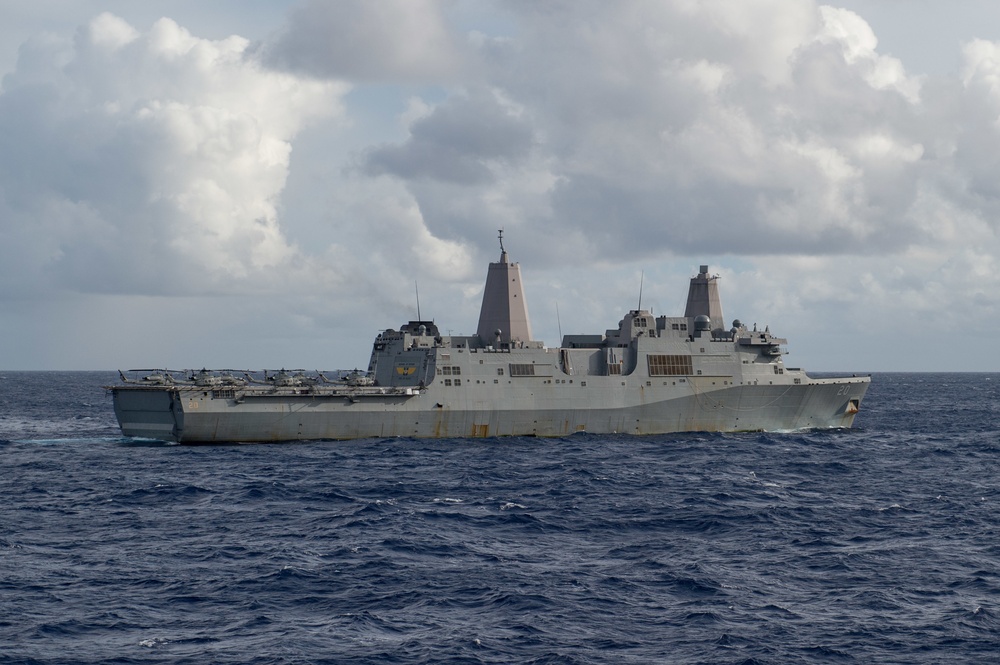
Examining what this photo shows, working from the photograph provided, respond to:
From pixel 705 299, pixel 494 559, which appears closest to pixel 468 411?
pixel 705 299

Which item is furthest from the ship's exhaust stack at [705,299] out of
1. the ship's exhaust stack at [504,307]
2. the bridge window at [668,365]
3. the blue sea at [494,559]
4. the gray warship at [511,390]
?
the blue sea at [494,559]

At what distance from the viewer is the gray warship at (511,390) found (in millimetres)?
44250

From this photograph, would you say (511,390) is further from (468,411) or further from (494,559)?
(494,559)

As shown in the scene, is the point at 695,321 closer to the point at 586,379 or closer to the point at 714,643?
the point at 586,379

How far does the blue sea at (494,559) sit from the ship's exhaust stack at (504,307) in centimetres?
1180

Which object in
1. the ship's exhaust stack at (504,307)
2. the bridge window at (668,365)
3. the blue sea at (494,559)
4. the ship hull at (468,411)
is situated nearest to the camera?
the blue sea at (494,559)

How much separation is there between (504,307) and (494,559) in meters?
30.1

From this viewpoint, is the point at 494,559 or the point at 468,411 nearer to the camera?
the point at 494,559

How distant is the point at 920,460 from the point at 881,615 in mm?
25941

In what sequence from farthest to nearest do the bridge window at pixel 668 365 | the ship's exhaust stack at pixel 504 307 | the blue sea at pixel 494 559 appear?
the ship's exhaust stack at pixel 504 307, the bridge window at pixel 668 365, the blue sea at pixel 494 559

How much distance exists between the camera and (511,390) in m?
47.0

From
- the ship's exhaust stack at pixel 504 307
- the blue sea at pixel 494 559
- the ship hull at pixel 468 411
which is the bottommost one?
the blue sea at pixel 494 559

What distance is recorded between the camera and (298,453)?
4128 centimetres

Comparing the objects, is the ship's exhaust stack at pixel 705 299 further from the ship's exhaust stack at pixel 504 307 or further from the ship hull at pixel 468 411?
the ship's exhaust stack at pixel 504 307
